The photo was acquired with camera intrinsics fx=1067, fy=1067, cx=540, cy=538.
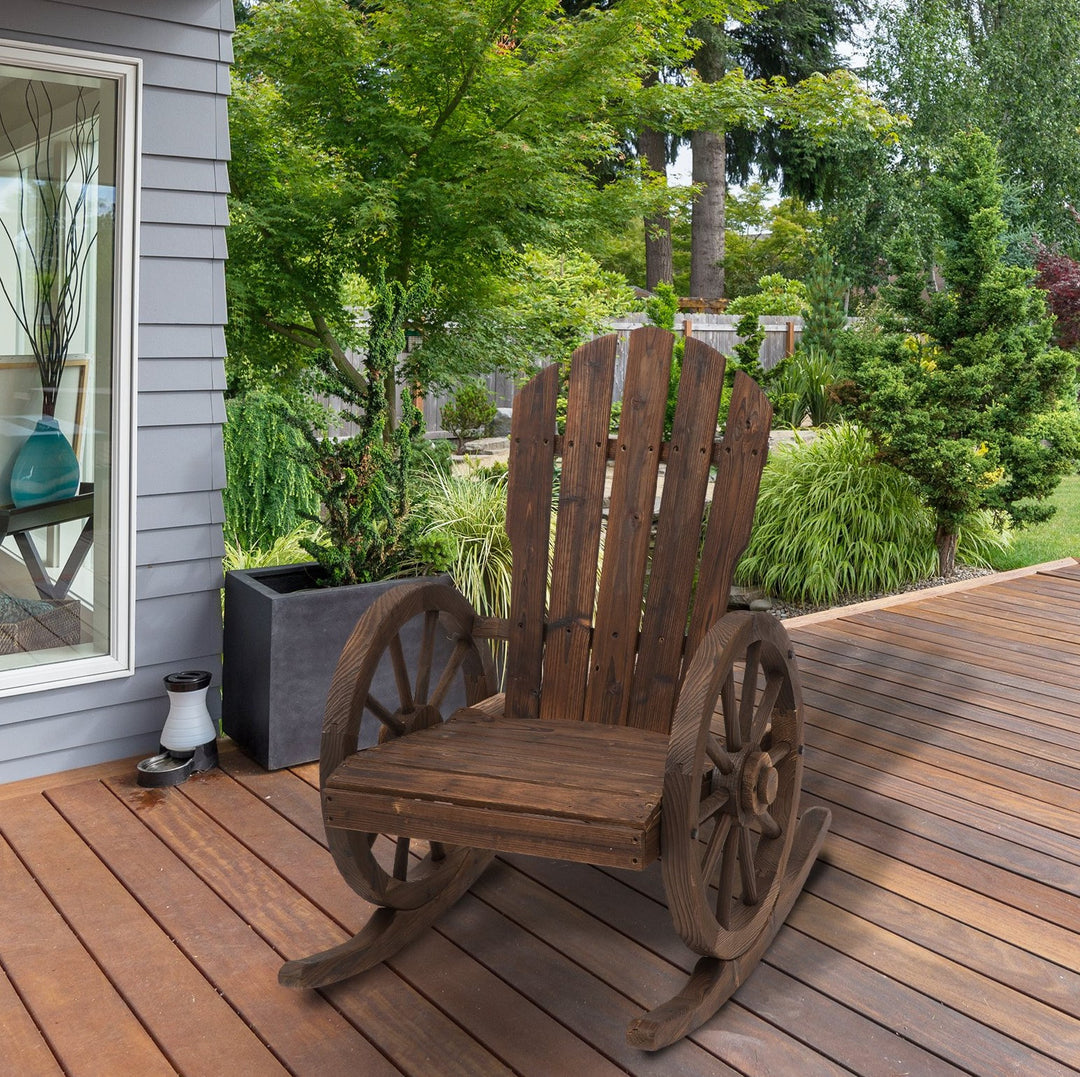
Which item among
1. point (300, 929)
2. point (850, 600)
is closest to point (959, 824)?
point (300, 929)

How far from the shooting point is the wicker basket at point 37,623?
2789mm

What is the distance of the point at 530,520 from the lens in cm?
243

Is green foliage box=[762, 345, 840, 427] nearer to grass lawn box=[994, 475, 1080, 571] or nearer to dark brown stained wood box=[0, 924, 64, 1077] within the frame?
grass lawn box=[994, 475, 1080, 571]

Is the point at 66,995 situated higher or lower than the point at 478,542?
lower

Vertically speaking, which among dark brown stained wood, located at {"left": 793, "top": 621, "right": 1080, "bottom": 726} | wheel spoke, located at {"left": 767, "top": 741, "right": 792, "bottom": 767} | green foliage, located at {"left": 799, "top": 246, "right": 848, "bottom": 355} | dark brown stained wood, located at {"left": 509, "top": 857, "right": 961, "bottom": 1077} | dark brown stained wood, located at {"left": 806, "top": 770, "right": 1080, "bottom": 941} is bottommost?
dark brown stained wood, located at {"left": 509, "top": 857, "right": 961, "bottom": 1077}

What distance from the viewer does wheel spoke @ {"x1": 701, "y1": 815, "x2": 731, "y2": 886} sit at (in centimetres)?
176

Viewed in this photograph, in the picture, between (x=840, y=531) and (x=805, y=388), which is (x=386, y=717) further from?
(x=805, y=388)

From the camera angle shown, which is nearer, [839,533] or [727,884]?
[727,884]

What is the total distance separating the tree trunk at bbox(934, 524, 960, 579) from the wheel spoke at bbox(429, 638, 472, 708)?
421 cm

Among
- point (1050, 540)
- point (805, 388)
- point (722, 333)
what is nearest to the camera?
point (1050, 540)

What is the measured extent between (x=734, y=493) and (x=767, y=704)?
44 centimetres

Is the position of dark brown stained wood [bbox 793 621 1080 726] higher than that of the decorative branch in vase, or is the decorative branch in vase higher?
the decorative branch in vase

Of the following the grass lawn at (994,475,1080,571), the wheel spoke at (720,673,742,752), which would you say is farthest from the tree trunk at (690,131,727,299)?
the wheel spoke at (720,673,742,752)

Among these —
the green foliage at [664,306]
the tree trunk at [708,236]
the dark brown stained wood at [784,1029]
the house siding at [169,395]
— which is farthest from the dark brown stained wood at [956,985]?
the tree trunk at [708,236]
